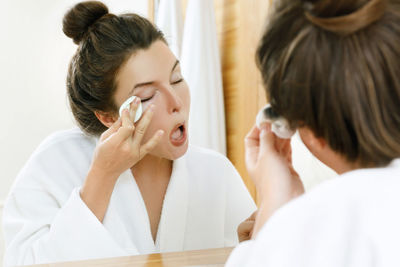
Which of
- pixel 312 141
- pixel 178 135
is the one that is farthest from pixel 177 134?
pixel 312 141

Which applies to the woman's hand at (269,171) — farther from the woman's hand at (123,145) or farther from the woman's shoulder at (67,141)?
the woman's shoulder at (67,141)

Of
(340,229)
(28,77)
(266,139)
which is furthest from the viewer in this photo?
(28,77)

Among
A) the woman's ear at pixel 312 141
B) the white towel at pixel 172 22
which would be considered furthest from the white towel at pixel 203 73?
the woman's ear at pixel 312 141

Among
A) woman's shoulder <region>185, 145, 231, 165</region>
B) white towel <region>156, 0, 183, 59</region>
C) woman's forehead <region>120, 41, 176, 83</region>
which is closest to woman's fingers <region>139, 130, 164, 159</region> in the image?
woman's forehead <region>120, 41, 176, 83</region>

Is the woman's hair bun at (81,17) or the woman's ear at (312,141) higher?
the woman's hair bun at (81,17)

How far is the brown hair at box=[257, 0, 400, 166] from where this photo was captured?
1.56 ft

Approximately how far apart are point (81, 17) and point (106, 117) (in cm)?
25

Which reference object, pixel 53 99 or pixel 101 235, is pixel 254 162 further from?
pixel 53 99

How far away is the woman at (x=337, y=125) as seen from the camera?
0.42m

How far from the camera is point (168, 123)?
42.3 inches

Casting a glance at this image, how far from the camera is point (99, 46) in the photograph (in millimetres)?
1069

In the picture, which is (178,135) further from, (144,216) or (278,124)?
(278,124)

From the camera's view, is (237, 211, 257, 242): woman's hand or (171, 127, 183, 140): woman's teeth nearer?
(237, 211, 257, 242): woman's hand

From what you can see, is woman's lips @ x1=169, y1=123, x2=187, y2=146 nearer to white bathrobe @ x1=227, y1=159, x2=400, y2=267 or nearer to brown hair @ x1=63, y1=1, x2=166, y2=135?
brown hair @ x1=63, y1=1, x2=166, y2=135
